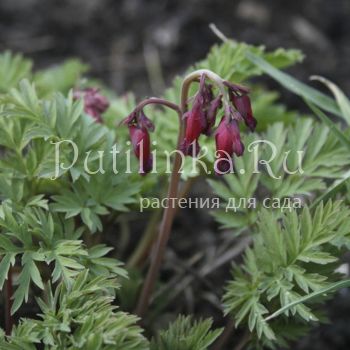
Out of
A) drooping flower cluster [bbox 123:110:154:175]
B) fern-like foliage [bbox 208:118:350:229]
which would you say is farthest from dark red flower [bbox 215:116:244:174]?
fern-like foliage [bbox 208:118:350:229]

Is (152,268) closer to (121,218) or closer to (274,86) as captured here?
(121,218)

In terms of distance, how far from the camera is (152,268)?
97.0 inches

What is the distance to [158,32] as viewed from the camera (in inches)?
177

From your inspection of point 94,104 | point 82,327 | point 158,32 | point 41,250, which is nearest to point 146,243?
point 94,104

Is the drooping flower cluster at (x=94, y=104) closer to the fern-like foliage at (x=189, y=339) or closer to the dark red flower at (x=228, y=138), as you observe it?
the dark red flower at (x=228, y=138)

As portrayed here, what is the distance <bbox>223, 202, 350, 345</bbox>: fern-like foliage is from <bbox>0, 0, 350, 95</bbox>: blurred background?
84.2 inches

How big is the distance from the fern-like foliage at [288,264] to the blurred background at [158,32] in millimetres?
2104

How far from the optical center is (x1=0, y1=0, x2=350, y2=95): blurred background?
4328mm

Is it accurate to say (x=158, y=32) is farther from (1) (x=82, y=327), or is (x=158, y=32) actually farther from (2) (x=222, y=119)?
(1) (x=82, y=327)

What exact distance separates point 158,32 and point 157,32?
0.04 ft

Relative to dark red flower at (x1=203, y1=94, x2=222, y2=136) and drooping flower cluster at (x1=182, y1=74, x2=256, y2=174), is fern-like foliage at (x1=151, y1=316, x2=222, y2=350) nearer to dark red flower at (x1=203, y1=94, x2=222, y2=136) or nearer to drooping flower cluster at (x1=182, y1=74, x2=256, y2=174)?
drooping flower cluster at (x1=182, y1=74, x2=256, y2=174)

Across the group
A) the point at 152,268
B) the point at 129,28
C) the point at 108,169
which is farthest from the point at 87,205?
the point at 129,28

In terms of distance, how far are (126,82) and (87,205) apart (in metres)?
2.12

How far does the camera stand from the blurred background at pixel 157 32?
4.33m
